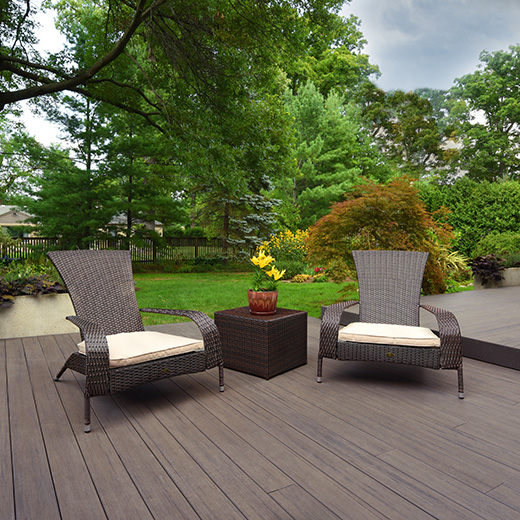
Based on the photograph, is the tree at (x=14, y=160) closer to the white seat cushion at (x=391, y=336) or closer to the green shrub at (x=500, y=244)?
the white seat cushion at (x=391, y=336)

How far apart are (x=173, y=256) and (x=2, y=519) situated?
1365 centimetres

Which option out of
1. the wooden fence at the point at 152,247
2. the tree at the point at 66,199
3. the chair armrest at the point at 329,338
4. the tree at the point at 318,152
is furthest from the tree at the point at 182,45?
the chair armrest at the point at 329,338

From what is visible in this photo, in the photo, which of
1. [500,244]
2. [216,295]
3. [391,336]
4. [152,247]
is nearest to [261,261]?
[391,336]

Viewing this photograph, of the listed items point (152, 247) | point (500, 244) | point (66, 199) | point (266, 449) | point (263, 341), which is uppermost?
point (66, 199)

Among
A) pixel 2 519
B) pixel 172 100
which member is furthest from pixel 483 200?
pixel 2 519

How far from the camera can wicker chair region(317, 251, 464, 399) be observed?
2.92 meters

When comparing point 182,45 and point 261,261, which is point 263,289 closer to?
point 261,261

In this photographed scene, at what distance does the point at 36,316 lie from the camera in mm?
4668

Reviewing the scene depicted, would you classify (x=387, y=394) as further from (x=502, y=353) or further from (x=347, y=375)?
(x=502, y=353)

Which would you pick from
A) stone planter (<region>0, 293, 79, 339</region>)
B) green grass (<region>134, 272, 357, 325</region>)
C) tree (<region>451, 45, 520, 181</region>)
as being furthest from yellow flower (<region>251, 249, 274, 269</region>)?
tree (<region>451, 45, 520, 181</region>)

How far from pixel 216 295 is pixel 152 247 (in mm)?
6685

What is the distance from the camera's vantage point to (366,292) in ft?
12.6

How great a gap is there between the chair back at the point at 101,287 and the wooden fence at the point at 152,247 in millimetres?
9419

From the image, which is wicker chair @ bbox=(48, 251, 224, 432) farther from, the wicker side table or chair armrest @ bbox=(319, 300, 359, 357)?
chair armrest @ bbox=(319, 300, 359, 357)
